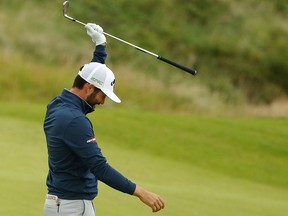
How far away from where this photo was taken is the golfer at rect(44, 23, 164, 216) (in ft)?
14.5

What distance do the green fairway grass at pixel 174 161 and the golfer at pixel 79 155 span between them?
77.5 inches

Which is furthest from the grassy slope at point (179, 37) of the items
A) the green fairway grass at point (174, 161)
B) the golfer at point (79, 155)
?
the golfer at point (79, 155)

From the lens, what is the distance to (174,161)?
1019cm

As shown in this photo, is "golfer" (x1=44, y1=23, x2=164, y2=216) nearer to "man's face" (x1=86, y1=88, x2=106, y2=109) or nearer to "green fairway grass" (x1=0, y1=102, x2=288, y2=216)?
"man's face" (x1=86, y1=88, x2=106, y2=109)

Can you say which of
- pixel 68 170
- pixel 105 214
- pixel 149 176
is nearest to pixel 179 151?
pixel 149 176

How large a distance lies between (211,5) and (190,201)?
67.6 ft

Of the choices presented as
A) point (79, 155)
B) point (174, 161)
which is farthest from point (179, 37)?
point (79, 155)

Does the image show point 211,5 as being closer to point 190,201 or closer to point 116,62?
point 116,62

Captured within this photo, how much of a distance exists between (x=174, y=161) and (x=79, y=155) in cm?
581

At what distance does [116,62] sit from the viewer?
69.2 ft

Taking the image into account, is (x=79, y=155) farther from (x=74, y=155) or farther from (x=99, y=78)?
(x=99, y=78)

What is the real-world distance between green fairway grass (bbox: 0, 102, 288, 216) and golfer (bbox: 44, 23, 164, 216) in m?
1.97

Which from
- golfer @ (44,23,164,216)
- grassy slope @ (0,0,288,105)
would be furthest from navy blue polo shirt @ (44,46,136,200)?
grassy slope @ (0,0,288,105)

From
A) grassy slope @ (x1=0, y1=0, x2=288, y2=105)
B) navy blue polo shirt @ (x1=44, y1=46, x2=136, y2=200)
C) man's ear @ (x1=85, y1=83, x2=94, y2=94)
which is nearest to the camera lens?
navy blue polo shirt @ (x1=44, y1=46, x2=136, y2=200)
